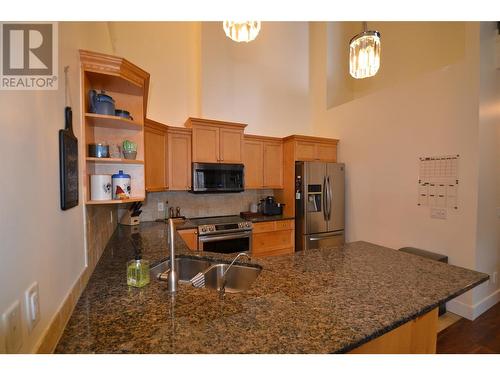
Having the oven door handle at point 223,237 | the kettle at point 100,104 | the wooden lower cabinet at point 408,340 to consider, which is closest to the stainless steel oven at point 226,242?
the oven door handle at point 223,237

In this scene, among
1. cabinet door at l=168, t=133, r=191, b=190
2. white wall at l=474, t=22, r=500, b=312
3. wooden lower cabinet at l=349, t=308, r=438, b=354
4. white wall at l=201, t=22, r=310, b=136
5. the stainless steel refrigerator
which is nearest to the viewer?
wooden lower cabinet at l=349, t=308, r=438, b=354

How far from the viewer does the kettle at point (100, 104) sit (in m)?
1.51

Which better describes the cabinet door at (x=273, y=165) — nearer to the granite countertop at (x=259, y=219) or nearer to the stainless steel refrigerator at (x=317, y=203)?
the stainless steel refrigerator at (x=317, y=203)

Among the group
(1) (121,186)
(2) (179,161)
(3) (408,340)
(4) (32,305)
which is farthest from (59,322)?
(2) (179,161)

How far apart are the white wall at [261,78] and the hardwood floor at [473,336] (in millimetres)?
3311

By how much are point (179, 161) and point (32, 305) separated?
8.40ft

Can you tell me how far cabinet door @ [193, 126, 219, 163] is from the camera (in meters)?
3.17

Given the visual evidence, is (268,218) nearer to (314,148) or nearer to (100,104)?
(314,148)

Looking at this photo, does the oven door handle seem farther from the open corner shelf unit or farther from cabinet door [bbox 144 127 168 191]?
the open corner shelf unit

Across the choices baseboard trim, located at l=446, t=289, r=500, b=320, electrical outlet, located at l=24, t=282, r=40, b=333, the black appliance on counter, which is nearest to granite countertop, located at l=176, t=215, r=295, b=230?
the black appliance on counter

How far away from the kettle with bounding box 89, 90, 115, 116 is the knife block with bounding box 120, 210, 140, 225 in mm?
1500

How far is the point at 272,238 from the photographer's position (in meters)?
3.42
